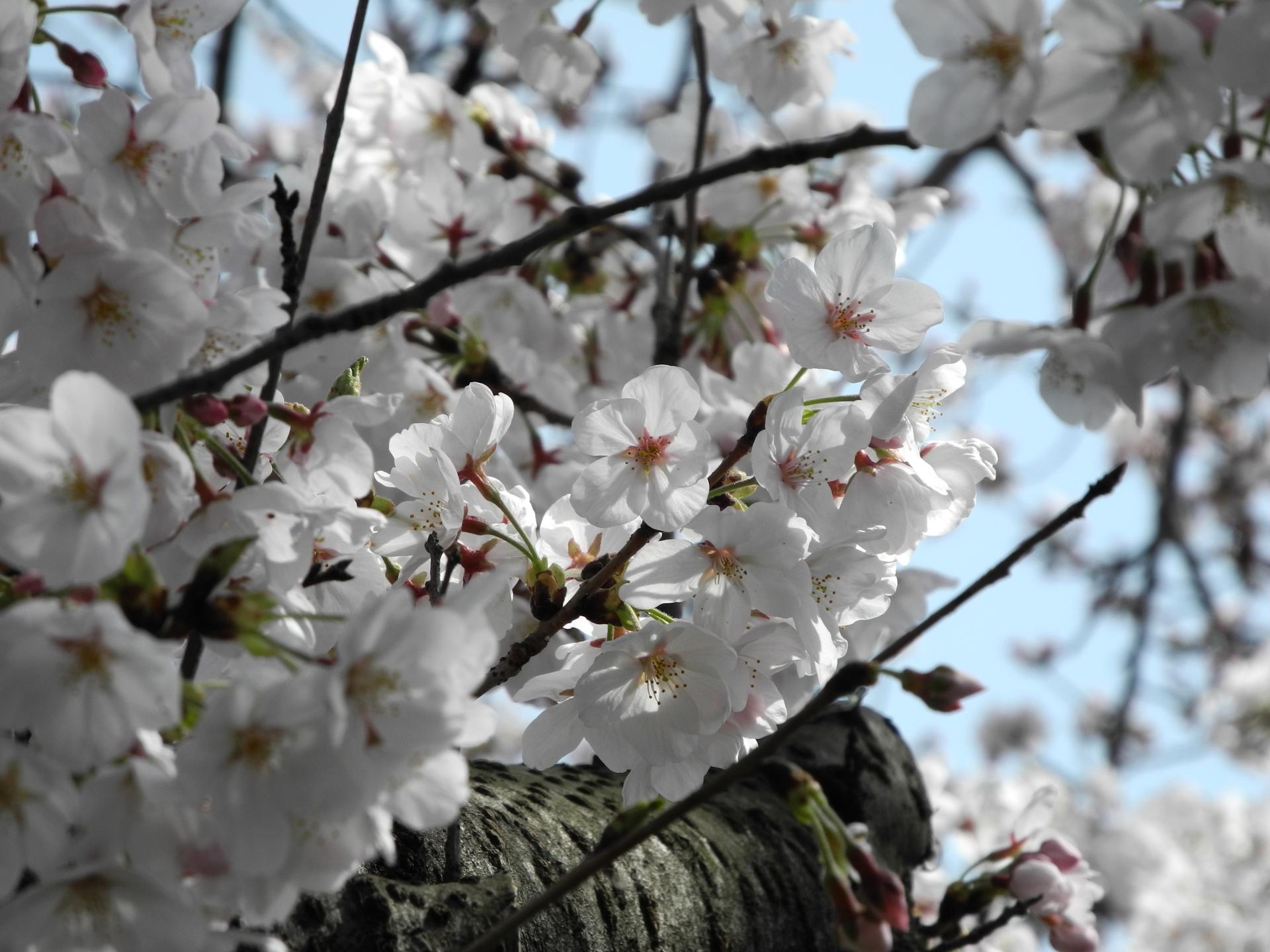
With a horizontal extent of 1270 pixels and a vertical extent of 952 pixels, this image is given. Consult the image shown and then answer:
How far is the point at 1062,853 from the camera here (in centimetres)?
163

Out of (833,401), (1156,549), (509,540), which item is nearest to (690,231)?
(833,401)

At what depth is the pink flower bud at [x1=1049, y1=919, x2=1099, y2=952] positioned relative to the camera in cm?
158

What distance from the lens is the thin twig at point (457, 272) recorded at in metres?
0.83

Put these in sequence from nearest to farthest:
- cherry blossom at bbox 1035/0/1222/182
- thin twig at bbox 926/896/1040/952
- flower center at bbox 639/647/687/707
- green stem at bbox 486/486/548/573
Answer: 1. cherry blossom at bbox 1035/0/1222/182
2. flower center at bbox 639/647/687/707
3. green stem at bbox 486/486/548/573
4. thin twig at bbox 926/896/1040/952

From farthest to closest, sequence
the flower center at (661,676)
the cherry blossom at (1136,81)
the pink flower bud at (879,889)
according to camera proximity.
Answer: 1. the flower center at (661,676)
2. the pink flower bud at (879,889)
3. the cherry blossom at (1136,81)

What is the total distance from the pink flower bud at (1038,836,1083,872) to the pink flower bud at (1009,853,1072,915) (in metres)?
0.05

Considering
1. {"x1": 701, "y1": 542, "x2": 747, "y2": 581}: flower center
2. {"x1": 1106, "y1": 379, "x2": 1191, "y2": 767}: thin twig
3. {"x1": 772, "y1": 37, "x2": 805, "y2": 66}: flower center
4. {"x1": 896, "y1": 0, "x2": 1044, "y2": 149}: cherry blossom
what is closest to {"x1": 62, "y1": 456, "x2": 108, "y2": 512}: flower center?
{"x1": 701, "y1": 542, "x2": 747, "y2": 581}: flower center

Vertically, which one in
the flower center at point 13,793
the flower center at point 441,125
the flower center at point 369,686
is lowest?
the flower center at point 13,793

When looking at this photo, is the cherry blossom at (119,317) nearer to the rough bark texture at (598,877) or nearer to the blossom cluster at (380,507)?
the blossom cluster at (380,507)

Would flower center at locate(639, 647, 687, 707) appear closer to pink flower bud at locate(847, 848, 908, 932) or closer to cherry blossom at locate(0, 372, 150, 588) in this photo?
pink flower bud at locate(847, 848, 908, 932)

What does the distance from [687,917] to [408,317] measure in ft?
4.53

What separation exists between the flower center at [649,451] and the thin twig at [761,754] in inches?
16.8

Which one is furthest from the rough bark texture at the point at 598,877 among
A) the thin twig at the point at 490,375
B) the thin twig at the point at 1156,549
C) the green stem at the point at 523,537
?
the thin twig at the point at 1156,549

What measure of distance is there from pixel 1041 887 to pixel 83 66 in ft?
5.27
